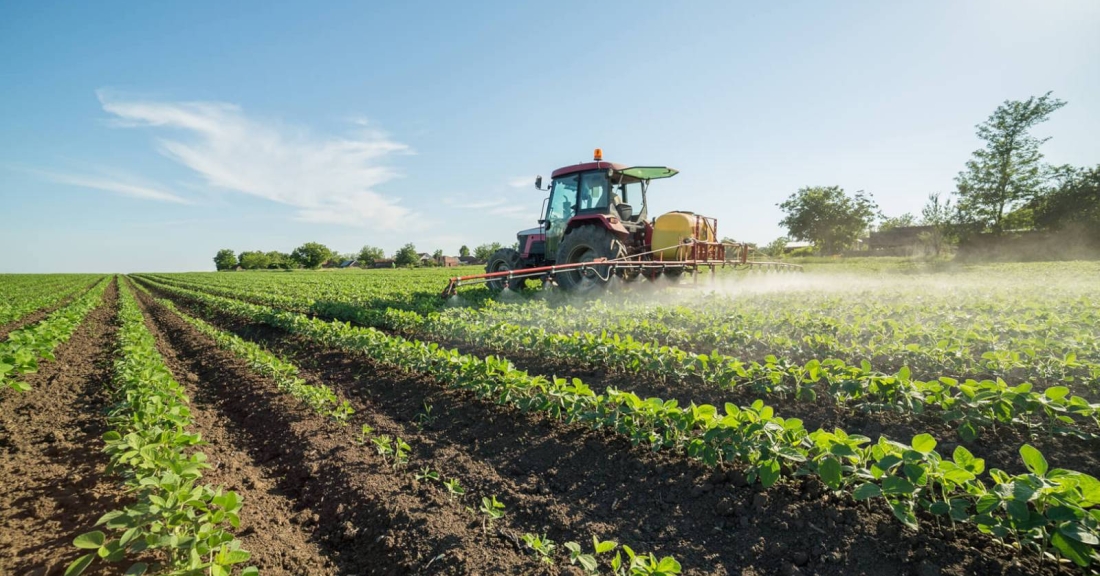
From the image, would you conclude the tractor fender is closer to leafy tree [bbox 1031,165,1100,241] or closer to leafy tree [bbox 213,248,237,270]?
leafy tree [bbox 1031,165,1100,241]

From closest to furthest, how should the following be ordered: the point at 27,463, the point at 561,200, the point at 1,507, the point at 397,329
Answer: the point at 1,507 < the point at 27,463 < the point at 397,329 < the point at 561,200

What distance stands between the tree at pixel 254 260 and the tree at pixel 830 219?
8752cm

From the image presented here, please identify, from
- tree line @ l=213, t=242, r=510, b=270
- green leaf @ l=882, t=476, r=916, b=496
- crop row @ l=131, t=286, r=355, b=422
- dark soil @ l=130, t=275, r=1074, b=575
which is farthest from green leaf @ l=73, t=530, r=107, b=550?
tree line @ l=213, t=242, r=510, b=270

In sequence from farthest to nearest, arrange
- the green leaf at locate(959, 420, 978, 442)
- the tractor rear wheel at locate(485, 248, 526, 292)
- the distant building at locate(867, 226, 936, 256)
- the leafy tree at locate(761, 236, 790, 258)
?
the leafy tree at locate(761, 236, 790, 258), the distant building at locate(867, 226, 936, 256), the tractor rear wheel at locate(485, 248, 526, 292), the green leaf at locate(959, 420, 978, 442)

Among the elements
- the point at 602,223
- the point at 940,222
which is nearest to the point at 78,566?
the point at 602,223

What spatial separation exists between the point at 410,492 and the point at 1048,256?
1456 inches

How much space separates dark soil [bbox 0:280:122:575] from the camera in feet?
7.73

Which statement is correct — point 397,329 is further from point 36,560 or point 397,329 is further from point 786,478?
point 786,478

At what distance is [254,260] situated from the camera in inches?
3386

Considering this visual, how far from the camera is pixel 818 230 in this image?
45.7 metres

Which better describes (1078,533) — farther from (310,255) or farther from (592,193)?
(310,255)

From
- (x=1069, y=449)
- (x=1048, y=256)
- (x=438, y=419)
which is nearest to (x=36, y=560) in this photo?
(x=438, y=419)

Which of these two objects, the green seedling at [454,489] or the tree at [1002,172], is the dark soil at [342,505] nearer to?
the green seedling at [454,489]

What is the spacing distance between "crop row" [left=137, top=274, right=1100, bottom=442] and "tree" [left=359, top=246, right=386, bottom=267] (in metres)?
93.5
